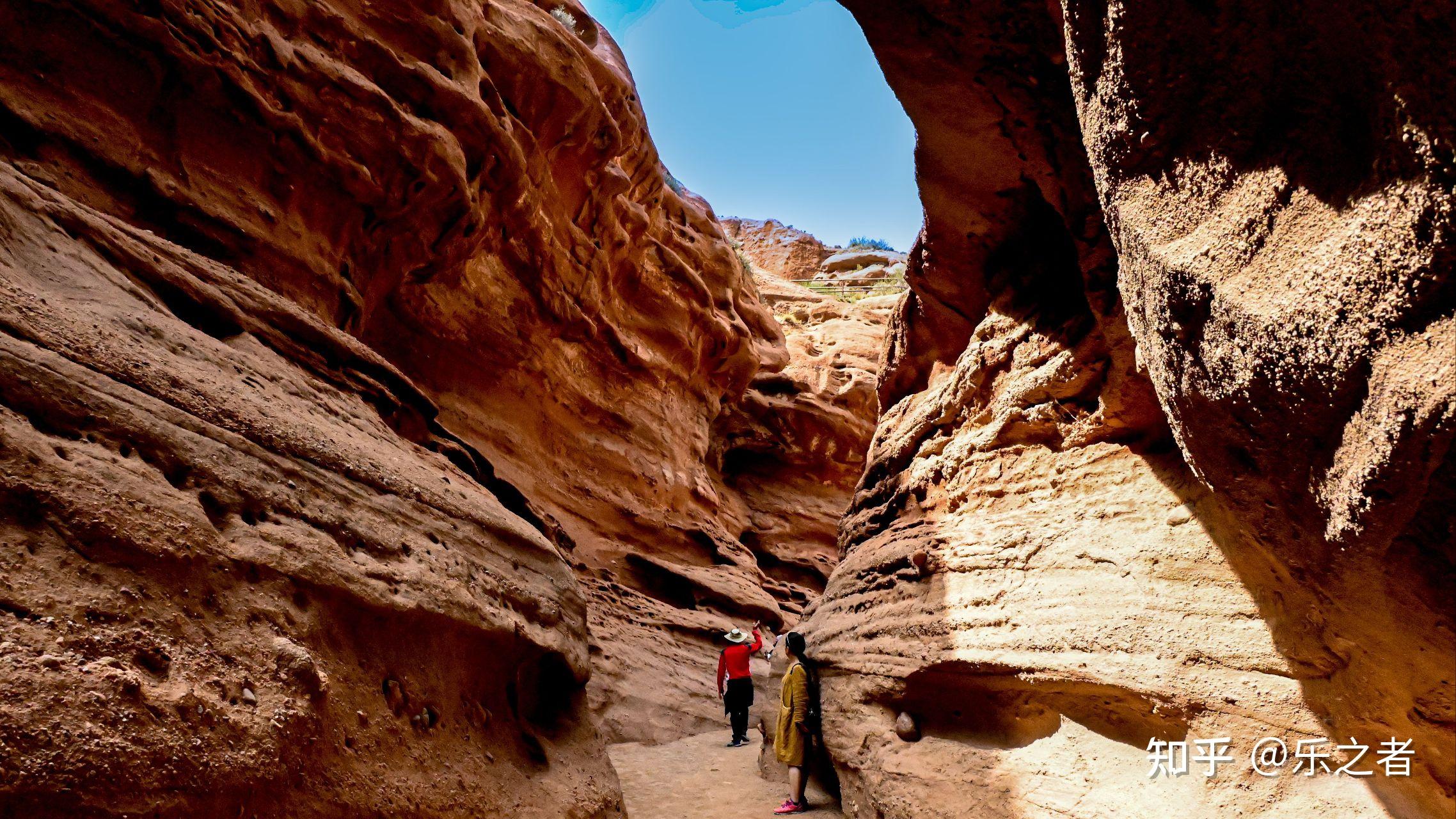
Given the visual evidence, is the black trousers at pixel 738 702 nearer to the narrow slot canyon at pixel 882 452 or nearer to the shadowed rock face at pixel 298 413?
the narrow slot canyon at pixel 882 452

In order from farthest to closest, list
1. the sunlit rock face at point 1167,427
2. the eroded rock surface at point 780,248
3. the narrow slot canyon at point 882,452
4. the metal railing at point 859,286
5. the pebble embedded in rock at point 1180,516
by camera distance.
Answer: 1. the eroded rock surface at point 780,248
2. the metal railing at point 859,286
3. the pebble embedded in rock at point 1180,516
4. the narrow slot canyon at point 882,452
5. the sunlit rock face at point 1167,427

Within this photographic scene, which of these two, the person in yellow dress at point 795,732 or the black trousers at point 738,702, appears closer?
→ the person in yellow dress at point 795,732

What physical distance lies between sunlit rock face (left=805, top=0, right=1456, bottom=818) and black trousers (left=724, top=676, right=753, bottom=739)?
7.94 ft

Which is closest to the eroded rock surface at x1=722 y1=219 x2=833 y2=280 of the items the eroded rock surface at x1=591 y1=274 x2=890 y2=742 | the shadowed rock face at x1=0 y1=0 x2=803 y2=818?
the eroded rock surface at x1=591 y1=274 x2=890 y2=742

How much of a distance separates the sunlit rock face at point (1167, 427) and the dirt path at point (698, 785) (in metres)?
0.82

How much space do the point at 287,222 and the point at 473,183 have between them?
7.56ft

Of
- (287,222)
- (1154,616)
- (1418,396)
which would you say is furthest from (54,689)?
(287,222)

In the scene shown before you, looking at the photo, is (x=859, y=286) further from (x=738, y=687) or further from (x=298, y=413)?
(x=298, y=413)

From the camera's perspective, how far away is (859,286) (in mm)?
31203

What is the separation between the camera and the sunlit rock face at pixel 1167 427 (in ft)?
6.35

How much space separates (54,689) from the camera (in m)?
1.99

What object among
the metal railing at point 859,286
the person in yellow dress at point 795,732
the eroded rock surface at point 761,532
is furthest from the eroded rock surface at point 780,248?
the person in yellow dress at point 795,732

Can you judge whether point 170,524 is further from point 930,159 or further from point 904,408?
point 904,408

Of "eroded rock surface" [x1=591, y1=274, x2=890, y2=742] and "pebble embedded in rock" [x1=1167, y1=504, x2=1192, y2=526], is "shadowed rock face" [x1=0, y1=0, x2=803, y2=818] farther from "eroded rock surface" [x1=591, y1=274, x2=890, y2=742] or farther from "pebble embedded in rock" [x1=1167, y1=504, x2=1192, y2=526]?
"pebble embedded in rock" [x1=1167, y1=504, x2=1192, y2=526]
